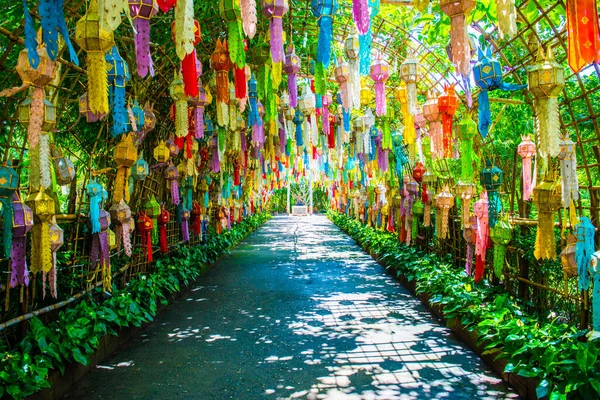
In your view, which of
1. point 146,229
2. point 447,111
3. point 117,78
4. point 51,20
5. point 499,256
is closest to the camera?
point 51,20

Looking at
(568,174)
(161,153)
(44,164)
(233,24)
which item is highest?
(233,24)

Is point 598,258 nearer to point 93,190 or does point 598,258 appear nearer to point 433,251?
point 93,190

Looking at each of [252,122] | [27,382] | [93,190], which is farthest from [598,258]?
[93,190]

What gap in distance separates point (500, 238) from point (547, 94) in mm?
1440

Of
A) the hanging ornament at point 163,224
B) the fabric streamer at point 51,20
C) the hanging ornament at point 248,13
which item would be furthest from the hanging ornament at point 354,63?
the hanging ornament at point 163,224

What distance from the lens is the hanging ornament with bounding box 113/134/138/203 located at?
3408 millimetres

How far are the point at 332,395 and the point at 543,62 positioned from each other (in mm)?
2233

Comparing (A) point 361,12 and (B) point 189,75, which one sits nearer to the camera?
(A) point 361,12

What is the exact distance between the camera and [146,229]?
456 cm

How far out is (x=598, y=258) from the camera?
2197 millimetres

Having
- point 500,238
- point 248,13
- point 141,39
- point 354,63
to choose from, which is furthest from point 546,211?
point 141,39

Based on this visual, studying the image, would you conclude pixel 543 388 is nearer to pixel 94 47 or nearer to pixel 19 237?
pixel 94 47

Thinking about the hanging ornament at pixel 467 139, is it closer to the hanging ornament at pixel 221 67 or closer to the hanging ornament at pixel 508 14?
the hanging ornament at pixel 508 14

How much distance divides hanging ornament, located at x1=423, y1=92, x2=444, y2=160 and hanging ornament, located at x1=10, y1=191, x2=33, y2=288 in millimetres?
2786
